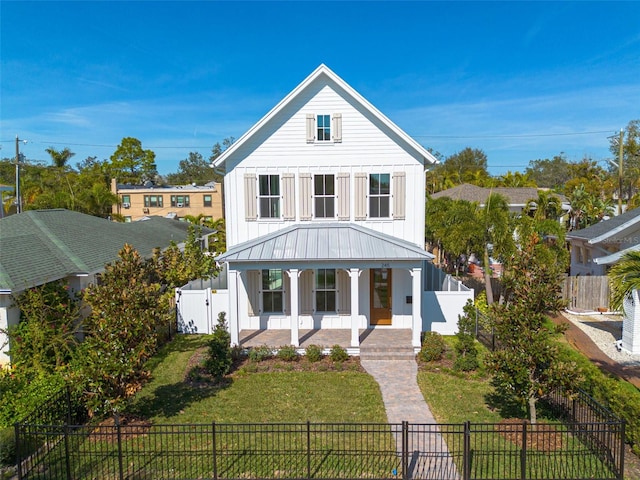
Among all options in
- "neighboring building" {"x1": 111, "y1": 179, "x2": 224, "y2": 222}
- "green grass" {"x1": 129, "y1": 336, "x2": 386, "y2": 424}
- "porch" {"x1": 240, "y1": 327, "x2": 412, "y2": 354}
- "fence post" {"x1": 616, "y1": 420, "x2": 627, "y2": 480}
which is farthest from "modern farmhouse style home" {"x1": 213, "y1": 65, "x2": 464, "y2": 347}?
"neighboring building" {"x1": 111, "y1": 179, "x2": 224, "y2": 222}

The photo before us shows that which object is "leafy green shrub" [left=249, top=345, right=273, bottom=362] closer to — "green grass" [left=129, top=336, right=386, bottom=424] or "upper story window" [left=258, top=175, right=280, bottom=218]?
"green grass" [left=129, top=336, right=386, bottom=424]

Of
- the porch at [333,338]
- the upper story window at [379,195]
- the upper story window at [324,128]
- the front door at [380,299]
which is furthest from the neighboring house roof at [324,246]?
the upper story window at [324,128]

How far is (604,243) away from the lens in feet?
70.5

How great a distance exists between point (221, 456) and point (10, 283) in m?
8.44

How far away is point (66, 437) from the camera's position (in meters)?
8.67

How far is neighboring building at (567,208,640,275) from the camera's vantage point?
1894cm

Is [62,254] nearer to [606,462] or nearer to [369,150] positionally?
[369,150]

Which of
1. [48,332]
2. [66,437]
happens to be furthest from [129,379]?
[48,332]

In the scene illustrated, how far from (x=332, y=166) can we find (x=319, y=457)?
38.0 feet

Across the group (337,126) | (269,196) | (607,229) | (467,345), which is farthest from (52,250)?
(607,229)

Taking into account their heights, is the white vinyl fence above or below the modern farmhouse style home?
below

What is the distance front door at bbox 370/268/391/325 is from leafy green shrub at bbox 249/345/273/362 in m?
4.75

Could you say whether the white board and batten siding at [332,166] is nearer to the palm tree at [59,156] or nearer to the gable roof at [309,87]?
the gable roof at [309,87]

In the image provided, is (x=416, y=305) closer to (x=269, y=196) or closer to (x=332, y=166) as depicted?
(x=332, y=166)
